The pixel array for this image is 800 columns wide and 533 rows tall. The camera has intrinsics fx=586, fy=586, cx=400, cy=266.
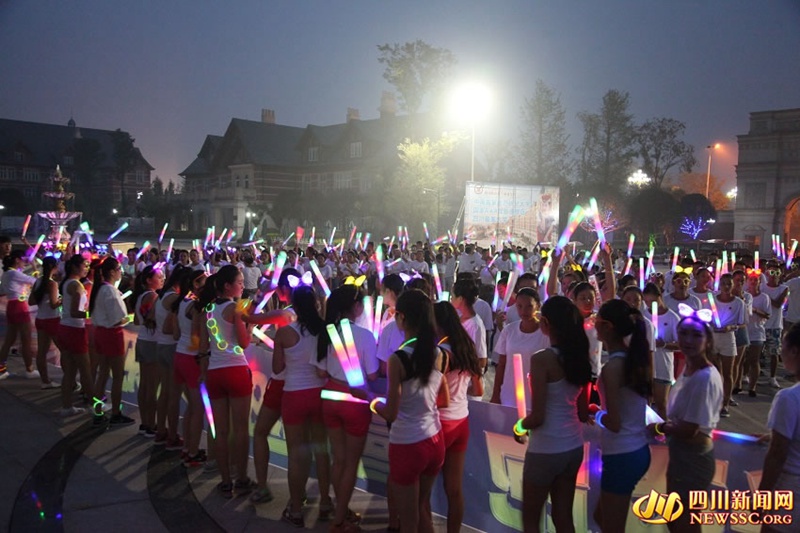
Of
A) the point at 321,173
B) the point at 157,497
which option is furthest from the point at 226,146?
the point at 157,497

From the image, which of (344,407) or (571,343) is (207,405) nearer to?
(344,407)

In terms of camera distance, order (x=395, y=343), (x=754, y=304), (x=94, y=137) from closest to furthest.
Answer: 1. (x=395, y=343)
2. (x=754, y=304)
3. (x=94, y=137)

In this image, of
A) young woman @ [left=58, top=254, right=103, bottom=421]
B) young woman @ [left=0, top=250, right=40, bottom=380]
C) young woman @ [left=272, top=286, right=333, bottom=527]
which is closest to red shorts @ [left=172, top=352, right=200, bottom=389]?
young woman @ [left=272, top=286, right=333, bottom=527]

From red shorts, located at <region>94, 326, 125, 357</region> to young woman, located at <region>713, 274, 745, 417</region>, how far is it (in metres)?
7.30

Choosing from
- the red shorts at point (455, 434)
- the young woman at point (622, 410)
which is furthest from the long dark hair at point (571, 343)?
the red shorts at point (455, 434)

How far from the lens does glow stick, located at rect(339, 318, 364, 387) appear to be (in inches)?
163

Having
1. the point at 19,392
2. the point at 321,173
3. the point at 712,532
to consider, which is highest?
the point at 321,173

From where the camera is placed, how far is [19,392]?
26.3ft

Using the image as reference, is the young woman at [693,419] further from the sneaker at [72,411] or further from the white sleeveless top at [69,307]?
the sneaker at [72,411]

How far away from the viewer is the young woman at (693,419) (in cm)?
328

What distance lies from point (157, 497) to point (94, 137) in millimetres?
90500

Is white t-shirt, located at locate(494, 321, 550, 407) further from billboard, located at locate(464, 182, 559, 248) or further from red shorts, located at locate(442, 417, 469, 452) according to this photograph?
billboard, located at locate(464, 182, 559, 248)

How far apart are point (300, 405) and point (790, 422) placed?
3.09m

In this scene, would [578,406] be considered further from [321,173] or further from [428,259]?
[321,173]
